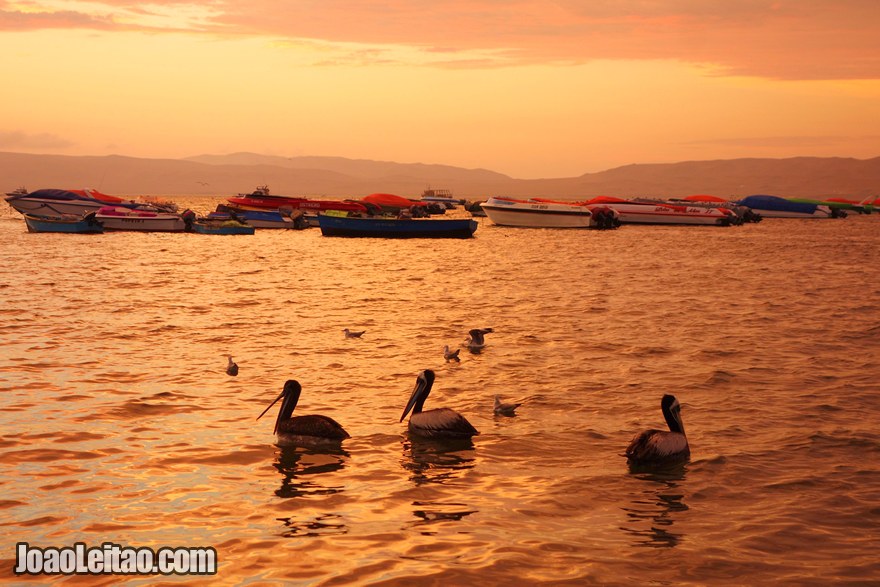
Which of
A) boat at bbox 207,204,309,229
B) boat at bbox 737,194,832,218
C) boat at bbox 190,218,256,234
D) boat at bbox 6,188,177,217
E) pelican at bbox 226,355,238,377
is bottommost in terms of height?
pelican at bbox 226,355,238,377

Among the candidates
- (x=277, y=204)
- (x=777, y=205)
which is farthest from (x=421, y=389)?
(x=777, y=205)

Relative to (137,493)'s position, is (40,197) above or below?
above

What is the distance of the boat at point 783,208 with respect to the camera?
129500 mm

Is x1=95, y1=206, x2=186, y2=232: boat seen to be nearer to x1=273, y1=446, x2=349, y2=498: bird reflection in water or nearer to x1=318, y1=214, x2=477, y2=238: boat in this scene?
x1=318, y1=214, x2=477, y2=238: boat

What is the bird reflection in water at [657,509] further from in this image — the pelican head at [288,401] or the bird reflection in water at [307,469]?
the pelican head at [288,401]

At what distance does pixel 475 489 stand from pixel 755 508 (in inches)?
125

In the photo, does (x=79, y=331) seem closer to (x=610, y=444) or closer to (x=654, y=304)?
(x=610, y=444)

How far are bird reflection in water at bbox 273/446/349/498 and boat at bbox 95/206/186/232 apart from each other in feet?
216

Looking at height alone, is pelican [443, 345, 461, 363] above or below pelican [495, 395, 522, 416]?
above

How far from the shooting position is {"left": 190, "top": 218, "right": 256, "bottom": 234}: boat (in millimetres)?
73562

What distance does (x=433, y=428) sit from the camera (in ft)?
39.8

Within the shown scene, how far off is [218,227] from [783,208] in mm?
91742

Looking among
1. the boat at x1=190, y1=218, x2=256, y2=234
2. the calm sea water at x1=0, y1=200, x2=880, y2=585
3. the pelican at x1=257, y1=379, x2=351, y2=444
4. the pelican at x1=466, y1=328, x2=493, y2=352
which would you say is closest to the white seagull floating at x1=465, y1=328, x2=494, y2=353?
the pelican at x1=466, y1=328, x2=493, y2=352

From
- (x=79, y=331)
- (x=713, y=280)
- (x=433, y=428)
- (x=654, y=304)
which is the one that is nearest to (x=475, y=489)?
(x=433, y=428)
